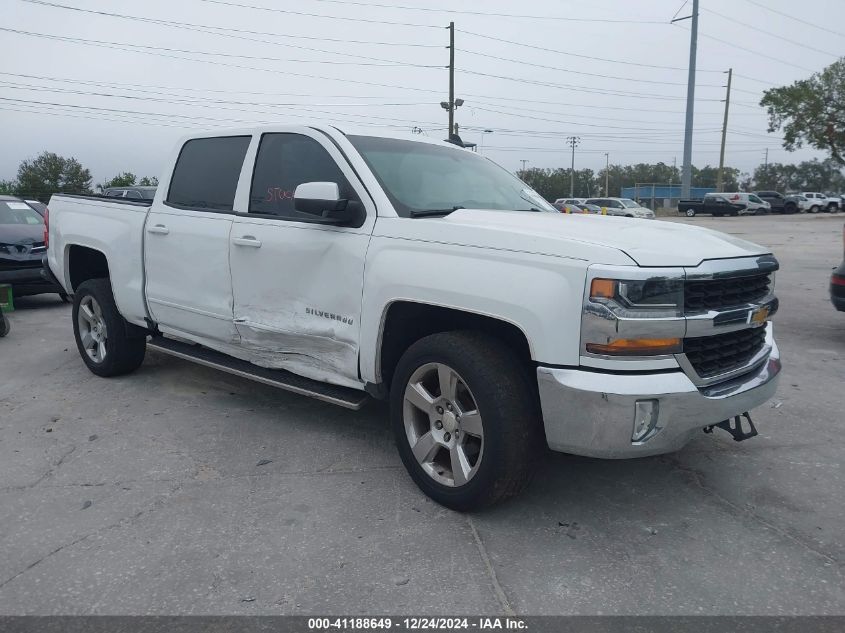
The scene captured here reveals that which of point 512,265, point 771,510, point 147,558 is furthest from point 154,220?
point 771,510

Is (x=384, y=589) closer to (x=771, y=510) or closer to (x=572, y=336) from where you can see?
(x=572, y=336)

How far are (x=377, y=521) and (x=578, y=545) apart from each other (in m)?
0.94

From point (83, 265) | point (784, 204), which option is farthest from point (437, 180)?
point (784, 204)

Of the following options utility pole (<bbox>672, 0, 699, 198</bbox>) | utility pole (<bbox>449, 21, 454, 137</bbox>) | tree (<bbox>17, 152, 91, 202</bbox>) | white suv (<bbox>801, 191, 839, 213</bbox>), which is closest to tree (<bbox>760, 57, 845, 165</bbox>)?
white suv (<bbox>801, 191, 839, 213</bbox>)

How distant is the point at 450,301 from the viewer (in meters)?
3.17

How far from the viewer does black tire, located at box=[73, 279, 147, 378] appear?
17.9 feet

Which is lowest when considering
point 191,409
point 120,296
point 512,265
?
point 191,409

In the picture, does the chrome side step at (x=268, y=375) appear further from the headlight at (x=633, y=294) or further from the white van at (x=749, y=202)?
the white van at (x=749, y=202)

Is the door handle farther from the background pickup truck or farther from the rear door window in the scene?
the background pickup truck

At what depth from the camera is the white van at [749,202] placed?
155 feet

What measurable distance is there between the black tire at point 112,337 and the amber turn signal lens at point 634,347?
4.04m

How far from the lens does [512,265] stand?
3.00m

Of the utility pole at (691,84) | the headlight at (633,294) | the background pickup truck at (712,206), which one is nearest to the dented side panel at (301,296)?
the headlight at (633,294)

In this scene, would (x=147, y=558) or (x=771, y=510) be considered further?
(x=771, y=510)
